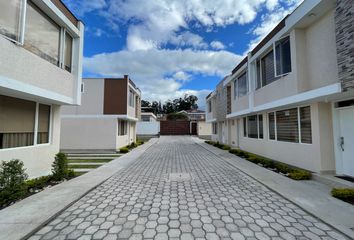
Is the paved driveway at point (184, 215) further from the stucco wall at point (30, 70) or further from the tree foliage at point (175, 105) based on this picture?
the tree foliage at point (175, 105)

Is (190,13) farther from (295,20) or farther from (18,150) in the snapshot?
(18,150)

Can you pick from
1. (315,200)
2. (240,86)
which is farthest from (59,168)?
(240,86)

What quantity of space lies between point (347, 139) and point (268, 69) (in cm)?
514

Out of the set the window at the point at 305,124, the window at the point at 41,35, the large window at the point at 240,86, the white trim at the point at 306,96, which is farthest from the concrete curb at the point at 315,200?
the window at the point at 41,35

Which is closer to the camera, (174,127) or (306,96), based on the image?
(306,96)

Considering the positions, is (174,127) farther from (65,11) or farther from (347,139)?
(347,139)

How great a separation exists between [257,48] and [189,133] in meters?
30.6

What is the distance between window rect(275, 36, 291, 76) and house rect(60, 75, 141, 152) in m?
11.4

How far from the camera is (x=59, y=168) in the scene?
6.78m

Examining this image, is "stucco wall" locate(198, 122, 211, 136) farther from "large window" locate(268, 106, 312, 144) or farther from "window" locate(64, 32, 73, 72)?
"window" locate(64, 32, 73, 72)

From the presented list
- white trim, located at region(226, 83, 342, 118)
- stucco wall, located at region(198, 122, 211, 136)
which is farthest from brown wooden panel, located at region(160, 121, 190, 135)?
white trim, located at region(226, 83, 342, 118)

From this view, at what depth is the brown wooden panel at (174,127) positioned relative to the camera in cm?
4034

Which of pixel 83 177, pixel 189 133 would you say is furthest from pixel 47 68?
pixel 189 133

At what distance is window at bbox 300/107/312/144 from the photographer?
7344 millimetres
